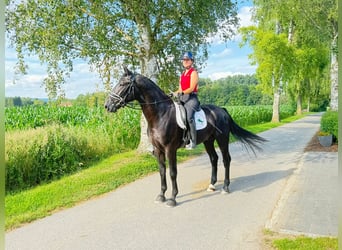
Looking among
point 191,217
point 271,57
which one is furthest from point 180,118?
point 271,57

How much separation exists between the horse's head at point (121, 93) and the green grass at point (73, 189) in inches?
69.5

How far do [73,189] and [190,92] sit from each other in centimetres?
273

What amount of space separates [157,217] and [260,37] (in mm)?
18070

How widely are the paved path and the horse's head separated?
1.52 metres

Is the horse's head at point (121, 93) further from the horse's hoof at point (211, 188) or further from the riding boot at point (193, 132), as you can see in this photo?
the horse's hoof at point (211, 188)

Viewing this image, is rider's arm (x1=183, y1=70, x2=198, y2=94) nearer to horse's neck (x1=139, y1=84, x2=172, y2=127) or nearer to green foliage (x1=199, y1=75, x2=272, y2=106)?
horse's neck (x1=139, y1=84, x2=172, y2=127)

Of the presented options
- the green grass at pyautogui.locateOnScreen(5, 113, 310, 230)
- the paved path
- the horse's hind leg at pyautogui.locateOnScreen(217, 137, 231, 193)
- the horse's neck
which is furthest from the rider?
the green grass at pyautogui.locateOnScreen(5, 113, 310, 230)

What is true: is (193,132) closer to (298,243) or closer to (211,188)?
(211,188)

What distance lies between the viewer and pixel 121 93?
4.20m

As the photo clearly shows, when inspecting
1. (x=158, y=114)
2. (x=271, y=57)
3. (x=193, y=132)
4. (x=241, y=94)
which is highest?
(x=271, y=57)

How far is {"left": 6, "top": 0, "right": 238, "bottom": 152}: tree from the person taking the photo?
21.2 feet

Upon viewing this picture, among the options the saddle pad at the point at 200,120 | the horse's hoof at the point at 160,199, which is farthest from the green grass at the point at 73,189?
the saddle pad at the point at 200,120

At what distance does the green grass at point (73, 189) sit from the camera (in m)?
4.39


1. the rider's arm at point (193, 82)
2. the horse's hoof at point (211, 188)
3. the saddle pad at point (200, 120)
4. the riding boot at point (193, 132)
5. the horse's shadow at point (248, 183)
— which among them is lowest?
the horse's shadow at point (248, 183)
